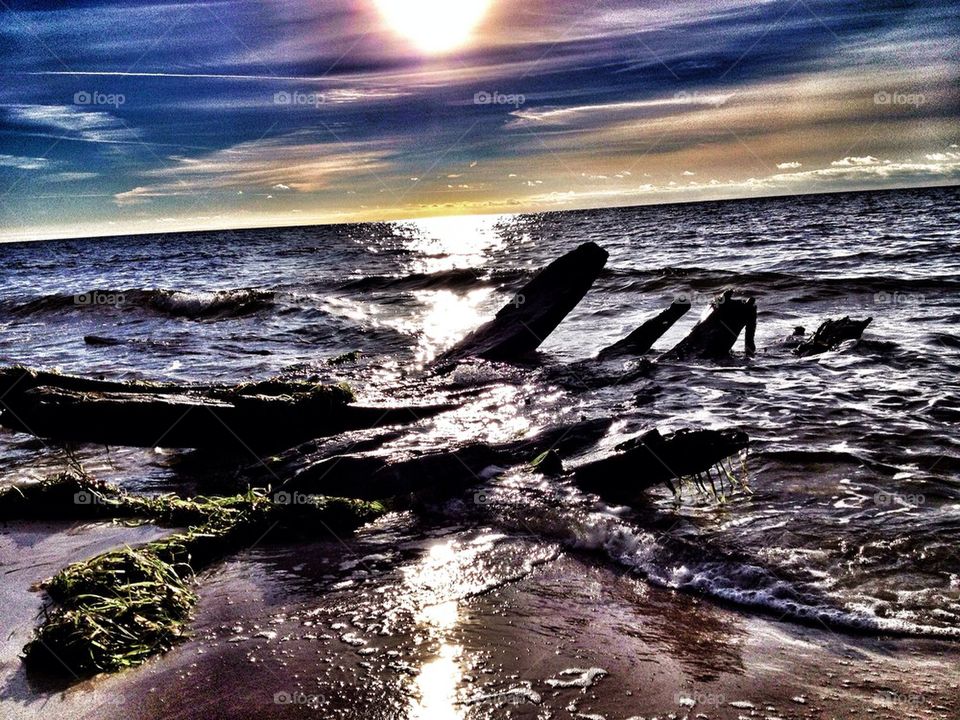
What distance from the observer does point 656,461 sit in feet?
19.3

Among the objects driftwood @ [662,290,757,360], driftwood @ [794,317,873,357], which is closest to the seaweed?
driftwood @ [662,290,757,360]

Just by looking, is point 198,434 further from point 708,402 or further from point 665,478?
point 708,402

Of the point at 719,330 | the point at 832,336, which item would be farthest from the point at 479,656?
the point at 832,336

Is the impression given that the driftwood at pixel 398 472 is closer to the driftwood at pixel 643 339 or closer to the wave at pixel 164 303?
the driftwood at pixel 643 339

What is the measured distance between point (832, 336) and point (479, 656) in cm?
1053

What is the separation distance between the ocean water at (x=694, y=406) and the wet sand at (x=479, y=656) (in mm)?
435

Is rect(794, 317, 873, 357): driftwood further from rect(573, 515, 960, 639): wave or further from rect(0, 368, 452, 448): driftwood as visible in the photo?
rect(0, 368, 452, 448): driftwood

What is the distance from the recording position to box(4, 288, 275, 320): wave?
22.7 metres

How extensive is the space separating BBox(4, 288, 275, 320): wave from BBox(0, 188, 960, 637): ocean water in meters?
0.17

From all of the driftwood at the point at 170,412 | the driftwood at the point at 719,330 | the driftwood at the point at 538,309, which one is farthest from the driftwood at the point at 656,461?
the driftwood at the point at 538,309

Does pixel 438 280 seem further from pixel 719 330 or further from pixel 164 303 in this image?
pixel 719 330

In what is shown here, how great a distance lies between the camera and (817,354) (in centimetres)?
1157

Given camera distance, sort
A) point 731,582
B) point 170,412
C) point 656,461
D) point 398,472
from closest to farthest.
Result: point 731,582, point 656,461, point 398,472, point 170,412

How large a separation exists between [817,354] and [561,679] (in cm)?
975
